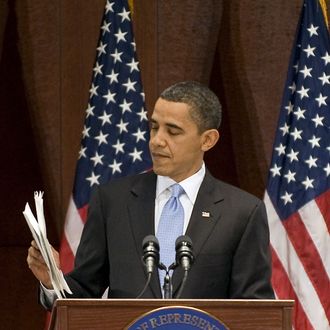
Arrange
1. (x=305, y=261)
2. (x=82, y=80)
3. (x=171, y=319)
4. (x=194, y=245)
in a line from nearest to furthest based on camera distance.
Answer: (x=171, y=319)
(x=194, y=245)
(x=305, y=261)
(x=82, y=80)

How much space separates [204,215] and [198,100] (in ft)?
1.56

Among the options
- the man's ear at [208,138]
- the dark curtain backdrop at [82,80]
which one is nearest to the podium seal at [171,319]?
the man's ear at [208,138]

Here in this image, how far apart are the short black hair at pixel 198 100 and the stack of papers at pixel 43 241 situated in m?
0.87

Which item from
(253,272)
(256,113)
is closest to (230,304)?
(253,272)

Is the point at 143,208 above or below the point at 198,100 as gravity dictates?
below

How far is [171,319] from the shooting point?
318cm

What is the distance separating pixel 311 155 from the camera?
18.1 feet

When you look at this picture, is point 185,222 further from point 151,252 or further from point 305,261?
point 305,261

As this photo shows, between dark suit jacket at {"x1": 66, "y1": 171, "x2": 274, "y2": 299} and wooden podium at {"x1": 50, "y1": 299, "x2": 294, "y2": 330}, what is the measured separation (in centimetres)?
58

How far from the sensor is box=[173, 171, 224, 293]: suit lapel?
3923mm

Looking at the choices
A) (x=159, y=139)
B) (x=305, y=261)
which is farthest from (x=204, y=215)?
(x=305, y=261)

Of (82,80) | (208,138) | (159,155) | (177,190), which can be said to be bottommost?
(177,190)

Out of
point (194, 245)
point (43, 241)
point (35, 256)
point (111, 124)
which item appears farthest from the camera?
point (111, 124)

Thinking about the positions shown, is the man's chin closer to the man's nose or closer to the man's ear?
the man's nose
